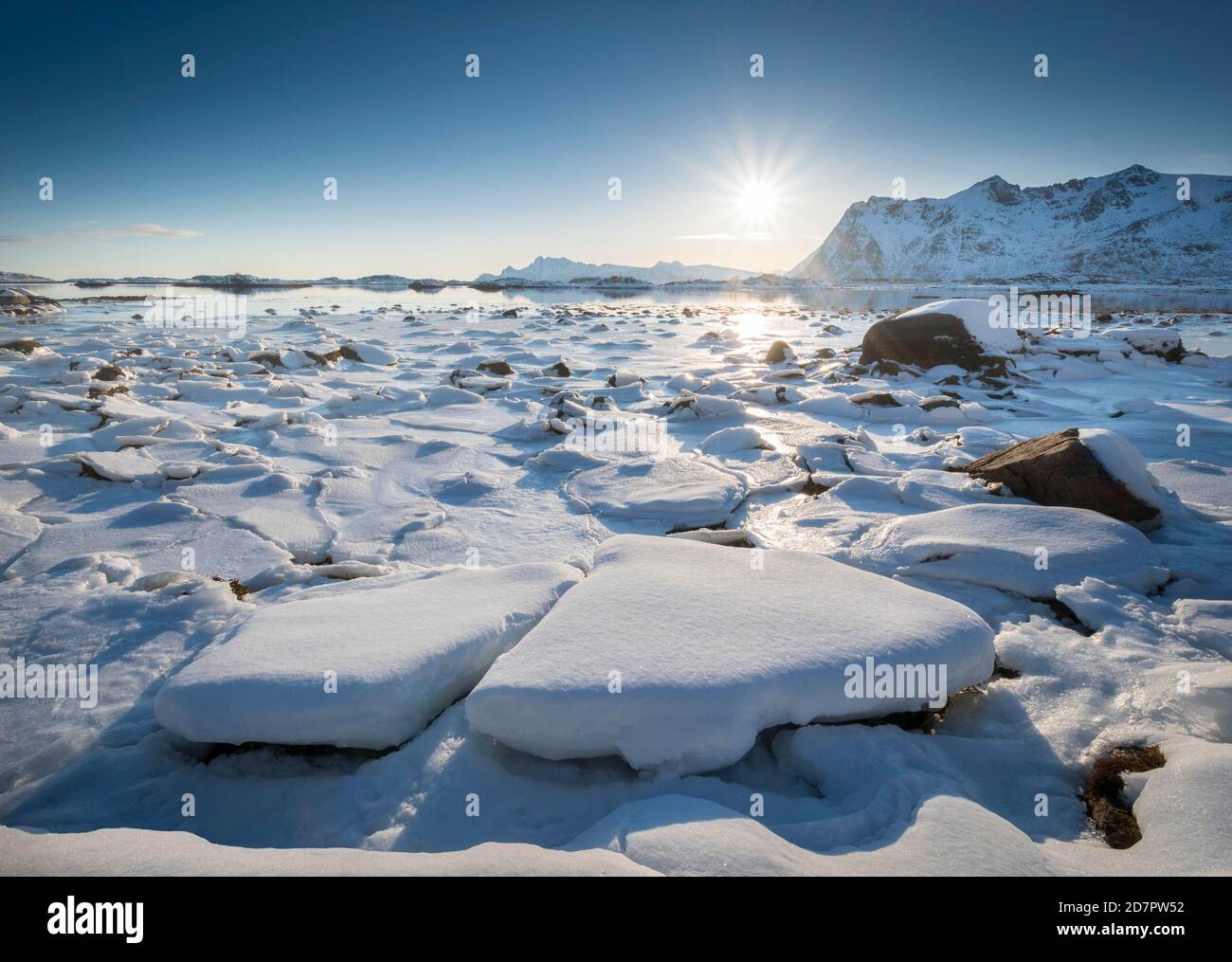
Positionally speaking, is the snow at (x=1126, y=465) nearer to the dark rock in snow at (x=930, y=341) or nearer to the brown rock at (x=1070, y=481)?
the brown rock at (x=1070, y=481)

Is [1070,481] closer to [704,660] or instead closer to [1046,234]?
[704,660]

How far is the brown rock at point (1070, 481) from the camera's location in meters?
3.62

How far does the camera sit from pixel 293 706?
6.12ft

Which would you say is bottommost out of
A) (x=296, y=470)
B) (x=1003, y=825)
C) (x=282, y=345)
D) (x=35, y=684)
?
(x=1003, y=825)

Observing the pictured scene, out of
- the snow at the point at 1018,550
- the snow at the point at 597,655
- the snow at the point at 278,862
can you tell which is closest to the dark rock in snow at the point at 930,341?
the snow at the point at 597,655

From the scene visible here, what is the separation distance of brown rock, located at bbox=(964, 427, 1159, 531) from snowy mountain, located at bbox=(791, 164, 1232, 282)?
95472mm

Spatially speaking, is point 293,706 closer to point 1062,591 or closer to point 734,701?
point 734,701

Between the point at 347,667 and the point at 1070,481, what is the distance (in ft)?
14.6

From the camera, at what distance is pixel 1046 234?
133 metres

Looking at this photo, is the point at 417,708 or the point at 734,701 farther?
the point at 417,708

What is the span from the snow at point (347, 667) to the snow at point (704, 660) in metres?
0.22

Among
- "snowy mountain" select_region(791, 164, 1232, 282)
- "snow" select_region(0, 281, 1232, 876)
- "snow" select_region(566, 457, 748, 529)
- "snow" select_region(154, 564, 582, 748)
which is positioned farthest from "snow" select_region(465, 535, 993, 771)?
"snowy mountain" select_region(791, 164, 1232, 282)
